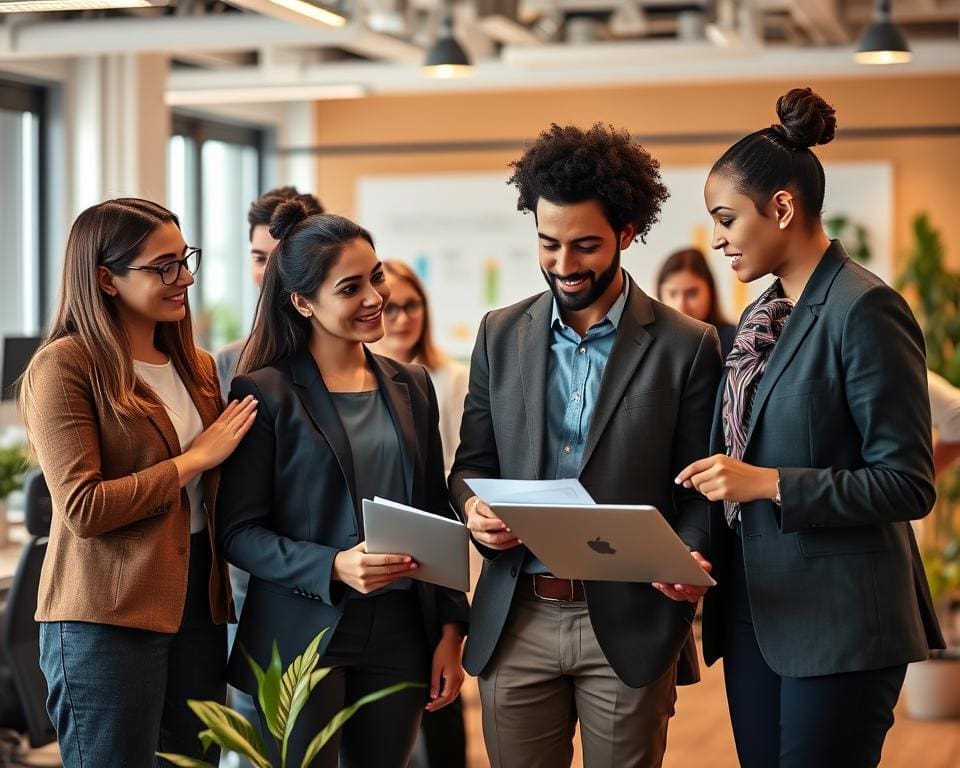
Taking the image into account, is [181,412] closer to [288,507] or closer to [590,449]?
[288,507]

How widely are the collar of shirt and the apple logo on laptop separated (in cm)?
46

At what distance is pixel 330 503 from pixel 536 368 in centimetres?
46

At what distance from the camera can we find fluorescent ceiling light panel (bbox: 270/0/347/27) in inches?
184

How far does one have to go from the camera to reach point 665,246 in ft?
27.8

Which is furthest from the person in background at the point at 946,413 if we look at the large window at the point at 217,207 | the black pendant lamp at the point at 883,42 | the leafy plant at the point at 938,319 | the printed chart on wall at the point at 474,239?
the large window at the point at 217,207

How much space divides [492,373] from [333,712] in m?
0.70

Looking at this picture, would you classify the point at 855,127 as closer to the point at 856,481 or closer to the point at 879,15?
the point at 879,15

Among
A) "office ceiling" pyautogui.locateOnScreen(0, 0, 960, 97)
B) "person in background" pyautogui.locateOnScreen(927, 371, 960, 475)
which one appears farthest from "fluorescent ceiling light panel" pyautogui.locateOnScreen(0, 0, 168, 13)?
"person in background" pyautogui.locateOnScreen(927, 371, 960, 475)

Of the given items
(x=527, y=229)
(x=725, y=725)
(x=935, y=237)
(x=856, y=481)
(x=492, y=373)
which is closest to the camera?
(x=856, y=481)

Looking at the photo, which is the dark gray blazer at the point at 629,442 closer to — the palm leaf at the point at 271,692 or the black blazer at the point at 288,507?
the black blazer at the point at 288,507

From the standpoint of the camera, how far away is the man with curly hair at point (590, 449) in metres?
2.41

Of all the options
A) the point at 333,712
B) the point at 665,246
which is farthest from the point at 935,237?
the point at 333,712

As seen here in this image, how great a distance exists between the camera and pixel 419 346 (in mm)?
4277

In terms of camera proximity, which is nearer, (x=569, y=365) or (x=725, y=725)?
(x=569, y=365)
